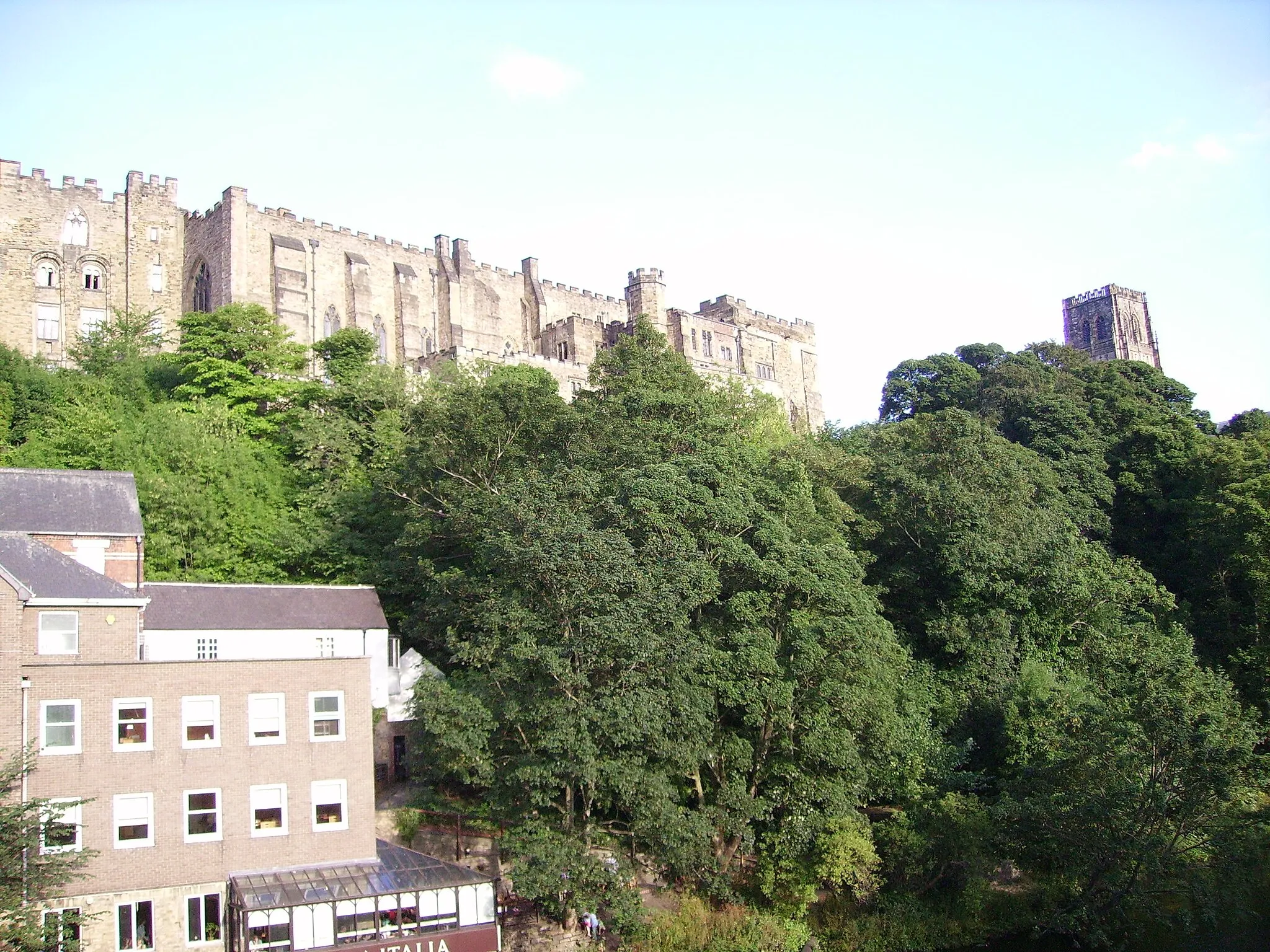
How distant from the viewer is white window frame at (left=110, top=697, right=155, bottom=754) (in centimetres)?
2756

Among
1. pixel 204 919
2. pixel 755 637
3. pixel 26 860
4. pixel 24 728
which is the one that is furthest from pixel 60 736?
A: pixel 755 637

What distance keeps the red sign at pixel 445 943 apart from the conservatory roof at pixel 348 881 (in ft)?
3.21

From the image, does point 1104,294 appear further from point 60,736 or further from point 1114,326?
point 60,736

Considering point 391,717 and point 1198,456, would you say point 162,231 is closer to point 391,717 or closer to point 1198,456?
point 391,717

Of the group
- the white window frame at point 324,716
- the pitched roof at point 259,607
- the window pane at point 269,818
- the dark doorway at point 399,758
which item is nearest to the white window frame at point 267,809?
the window pane at point 269,818

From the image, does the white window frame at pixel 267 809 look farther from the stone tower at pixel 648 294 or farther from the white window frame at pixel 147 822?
the stone tower at pixel 648 294

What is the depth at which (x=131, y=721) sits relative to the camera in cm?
2783

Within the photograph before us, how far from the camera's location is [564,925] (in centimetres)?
3091

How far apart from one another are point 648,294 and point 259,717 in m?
55.3

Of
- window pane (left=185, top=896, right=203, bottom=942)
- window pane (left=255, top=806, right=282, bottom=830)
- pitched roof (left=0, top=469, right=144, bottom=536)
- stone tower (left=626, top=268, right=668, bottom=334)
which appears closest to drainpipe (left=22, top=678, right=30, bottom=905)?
window pane (left=185, top=896, right=203, bottom=942)

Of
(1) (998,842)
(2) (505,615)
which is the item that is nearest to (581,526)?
(2) (505,615)

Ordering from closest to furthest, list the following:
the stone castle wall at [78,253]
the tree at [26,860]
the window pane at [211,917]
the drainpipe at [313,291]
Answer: the tree at [26,860] → the window pane at [211,917] → the stone castle wall at [78,253] → the drainpipe at [313,291]

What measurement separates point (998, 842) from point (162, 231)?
56736mm

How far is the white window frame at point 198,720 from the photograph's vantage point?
28219 mm
